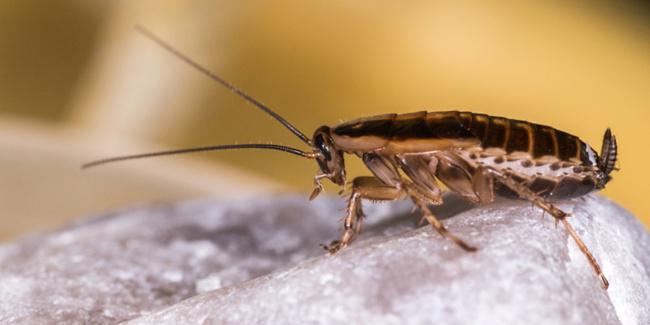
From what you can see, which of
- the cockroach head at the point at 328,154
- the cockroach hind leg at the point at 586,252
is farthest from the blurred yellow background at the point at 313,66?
the cockroach hind leg at the point at 586,252

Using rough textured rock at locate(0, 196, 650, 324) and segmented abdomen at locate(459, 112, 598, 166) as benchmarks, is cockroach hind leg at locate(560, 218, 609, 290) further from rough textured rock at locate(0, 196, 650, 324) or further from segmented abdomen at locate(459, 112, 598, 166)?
segmented abdomen at locate(459, 112, 598, 166)

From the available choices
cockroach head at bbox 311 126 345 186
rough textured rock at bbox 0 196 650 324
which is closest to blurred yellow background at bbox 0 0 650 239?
rough textured rock at bbox 0 196 650 324

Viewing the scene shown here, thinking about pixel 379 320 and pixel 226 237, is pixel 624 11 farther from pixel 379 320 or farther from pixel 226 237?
pixel 379 320

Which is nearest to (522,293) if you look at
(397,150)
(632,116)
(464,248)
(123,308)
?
(464,248)

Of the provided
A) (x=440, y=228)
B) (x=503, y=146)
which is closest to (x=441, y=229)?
(x=440, y=228)

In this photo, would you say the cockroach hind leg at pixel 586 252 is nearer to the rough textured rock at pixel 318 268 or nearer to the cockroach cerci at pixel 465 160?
the rough textured rock at pixel 318 268
